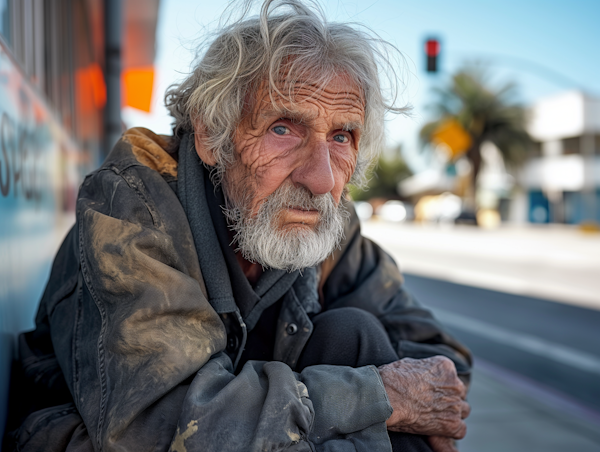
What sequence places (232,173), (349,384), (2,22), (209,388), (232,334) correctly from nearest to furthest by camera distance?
(209,388) < (349,384) < (232,334) < (232,173) < (2,22)

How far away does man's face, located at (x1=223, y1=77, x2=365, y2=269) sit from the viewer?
1536 mm

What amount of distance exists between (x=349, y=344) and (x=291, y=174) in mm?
517

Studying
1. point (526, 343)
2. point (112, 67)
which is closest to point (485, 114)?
point (112, 67)

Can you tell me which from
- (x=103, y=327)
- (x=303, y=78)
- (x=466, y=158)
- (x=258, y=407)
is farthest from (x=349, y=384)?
(x=466, y=158)

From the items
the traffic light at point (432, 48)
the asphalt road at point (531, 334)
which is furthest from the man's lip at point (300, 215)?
the traffic light at point (432, 48)

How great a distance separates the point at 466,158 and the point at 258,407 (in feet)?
112

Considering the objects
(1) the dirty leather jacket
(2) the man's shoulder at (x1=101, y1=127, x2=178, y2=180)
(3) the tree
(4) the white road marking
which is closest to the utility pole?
(2) the man's shoulder at (x1=101, y1=127, x2=178, y2=180)

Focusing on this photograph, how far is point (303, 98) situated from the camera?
5.05ft

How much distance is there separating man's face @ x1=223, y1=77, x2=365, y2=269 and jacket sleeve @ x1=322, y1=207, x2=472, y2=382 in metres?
0.30

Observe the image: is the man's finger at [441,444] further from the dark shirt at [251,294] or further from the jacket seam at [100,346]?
the jacket seam at [100,346]

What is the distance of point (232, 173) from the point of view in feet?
5.40

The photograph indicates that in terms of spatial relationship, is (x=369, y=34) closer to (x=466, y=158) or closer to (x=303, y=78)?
(x=303, y=78)

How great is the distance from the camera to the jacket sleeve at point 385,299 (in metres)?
1.77

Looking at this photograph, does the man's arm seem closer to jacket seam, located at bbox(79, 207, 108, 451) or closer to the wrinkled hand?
the wrinkled hand
